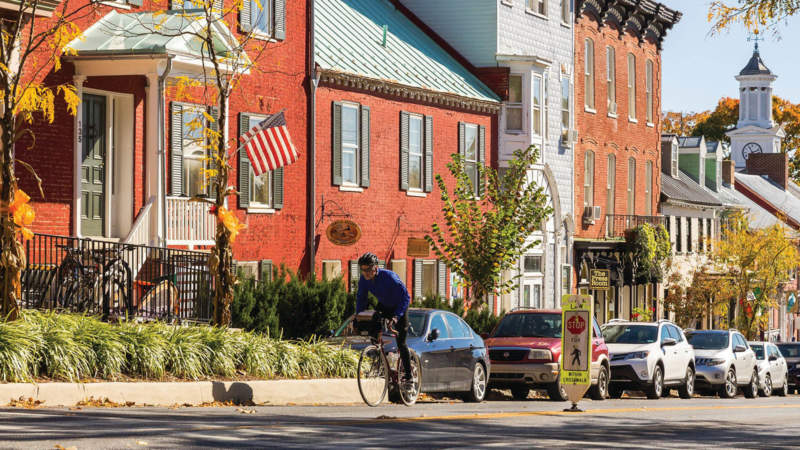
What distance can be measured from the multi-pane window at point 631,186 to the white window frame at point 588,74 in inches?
208

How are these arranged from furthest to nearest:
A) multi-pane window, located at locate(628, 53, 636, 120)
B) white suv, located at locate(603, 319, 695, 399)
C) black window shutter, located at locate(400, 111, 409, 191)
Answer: multi-pane window, located at locate(628, 53, 636, 120) → black window shutter, located at locate(400, 111, 409, 191) → white suv, located at locate(603, 319, 695, 399)

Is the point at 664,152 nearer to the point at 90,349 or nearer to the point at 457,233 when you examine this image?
the point at 457,233

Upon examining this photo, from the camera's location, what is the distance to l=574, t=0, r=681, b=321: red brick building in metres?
46.7

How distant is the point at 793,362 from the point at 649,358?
16403 mm

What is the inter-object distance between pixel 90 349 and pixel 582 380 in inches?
268

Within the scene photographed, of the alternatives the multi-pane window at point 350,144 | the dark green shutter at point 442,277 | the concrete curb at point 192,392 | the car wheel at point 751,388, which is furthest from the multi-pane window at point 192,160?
the car wheel at point 751,388

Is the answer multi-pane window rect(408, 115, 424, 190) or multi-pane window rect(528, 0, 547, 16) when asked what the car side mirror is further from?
multi-pane window rect(528, 0, 547, 16)

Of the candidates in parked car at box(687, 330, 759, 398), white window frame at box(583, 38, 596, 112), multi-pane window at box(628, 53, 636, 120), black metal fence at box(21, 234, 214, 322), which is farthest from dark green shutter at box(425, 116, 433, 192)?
multi-pane window at box(628, 53, 636, 120)

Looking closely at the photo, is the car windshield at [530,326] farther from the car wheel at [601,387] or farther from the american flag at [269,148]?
the american flag at [269,148]

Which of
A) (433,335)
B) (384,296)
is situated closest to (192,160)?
(433,335)

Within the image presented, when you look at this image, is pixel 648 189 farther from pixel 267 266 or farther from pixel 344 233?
pixel 267 266

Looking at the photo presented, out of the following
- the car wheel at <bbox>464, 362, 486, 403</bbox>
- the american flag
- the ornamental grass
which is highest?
the american flag

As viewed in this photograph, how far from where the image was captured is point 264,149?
88.7 ft

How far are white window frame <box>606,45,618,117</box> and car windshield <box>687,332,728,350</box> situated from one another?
655 inches
